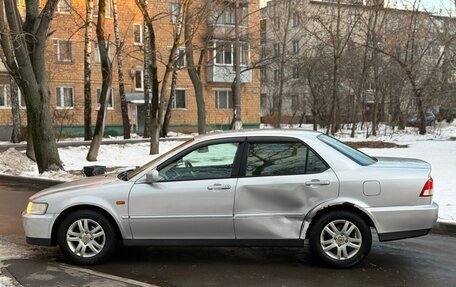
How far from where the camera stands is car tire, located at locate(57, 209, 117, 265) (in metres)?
5.54

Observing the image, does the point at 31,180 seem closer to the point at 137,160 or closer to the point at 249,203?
the point at 137,160

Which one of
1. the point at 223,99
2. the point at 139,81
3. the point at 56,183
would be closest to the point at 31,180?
the point at 56,183

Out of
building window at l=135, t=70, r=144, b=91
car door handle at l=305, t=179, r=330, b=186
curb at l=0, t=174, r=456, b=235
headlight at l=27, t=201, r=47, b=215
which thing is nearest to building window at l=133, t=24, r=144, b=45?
building window at l=135, t=70, r=144, b=91

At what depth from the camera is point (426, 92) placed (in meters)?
25.1

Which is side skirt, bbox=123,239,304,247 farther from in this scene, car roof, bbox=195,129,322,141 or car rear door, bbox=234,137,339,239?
car roof, bbox=195,129,322,141

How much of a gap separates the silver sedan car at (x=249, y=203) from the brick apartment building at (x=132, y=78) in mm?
23005

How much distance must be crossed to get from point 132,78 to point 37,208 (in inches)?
1235

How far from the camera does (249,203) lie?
17.5 ft

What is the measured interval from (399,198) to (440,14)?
24485mm

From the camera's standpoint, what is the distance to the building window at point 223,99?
3969 centimetres

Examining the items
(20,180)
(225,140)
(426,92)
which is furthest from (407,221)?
(426,92)

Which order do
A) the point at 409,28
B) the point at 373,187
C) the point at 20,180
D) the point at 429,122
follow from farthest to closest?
the point at 429,122 < the point at 409,28 < the point at 20,180 < the point at 373,187

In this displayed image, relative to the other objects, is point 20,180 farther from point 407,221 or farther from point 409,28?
point 409,28

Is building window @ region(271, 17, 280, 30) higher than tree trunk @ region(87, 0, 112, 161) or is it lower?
higher
